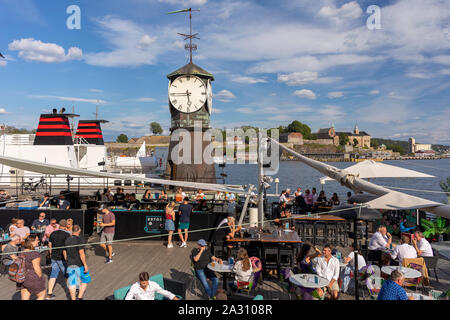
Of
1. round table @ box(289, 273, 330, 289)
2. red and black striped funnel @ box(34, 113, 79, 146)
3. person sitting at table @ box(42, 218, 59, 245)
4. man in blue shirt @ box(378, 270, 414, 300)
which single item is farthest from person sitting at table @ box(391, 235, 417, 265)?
red and black striped funnel @ box(34, 113, 79, 146)

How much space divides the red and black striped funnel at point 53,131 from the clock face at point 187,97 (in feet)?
32.7

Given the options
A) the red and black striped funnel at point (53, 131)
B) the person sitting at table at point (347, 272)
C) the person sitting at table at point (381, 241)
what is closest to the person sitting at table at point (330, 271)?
the person sitting at table at point (347, 272)

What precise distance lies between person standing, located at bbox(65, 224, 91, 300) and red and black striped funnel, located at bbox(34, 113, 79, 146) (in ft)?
77.0

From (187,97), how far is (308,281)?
18.8 meters

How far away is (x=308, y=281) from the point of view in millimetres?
6379

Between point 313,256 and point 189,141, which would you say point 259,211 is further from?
point 189,141

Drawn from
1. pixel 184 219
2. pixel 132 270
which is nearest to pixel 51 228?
pixel 132 270

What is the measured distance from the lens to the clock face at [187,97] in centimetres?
2330

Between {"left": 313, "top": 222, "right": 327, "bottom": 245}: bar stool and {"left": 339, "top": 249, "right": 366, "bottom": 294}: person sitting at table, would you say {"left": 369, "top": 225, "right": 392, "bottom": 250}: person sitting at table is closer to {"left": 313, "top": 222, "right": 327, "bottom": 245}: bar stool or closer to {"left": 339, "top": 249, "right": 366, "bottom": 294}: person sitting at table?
{"left": 339, "top": 249, "right": 366, "bottom": 294}: person sitting at table

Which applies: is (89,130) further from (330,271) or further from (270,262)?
(330,271)

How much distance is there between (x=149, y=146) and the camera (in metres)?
122

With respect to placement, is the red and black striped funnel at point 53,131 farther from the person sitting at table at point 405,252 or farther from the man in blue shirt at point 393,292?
the man in blue shirt at point 393,292
